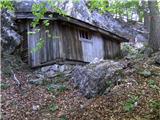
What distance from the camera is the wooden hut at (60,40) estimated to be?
16656 mm

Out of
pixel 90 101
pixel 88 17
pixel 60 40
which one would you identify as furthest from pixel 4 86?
pixel 88 17

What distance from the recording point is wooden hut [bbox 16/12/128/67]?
656 inches

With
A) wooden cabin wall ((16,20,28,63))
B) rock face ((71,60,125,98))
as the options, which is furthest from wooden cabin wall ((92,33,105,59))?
rock face ((71,60,125,98))

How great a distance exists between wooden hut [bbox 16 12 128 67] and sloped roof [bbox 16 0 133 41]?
0.51 metres

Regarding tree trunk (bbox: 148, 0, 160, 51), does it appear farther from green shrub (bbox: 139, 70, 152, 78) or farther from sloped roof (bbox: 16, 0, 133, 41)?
green shrub (bbox: 139, 70, 152, 78)

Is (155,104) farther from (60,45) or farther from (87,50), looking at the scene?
(87,50)

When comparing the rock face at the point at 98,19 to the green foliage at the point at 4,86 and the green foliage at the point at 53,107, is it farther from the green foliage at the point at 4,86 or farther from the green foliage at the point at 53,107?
the green foliage at the point at 53,107

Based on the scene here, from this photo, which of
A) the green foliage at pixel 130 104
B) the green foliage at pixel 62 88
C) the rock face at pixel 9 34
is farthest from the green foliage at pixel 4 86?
the green foliage at pixel 130 104

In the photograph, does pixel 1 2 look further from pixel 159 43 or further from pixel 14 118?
pixel 159 43

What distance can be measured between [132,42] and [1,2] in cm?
1862

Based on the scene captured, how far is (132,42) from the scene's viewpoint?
26547mm

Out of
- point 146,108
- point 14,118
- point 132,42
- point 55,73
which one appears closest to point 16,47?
point 55,73

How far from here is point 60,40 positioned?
16859 millimetres

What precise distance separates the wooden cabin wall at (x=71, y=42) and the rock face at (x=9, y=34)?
2806 millimetres
